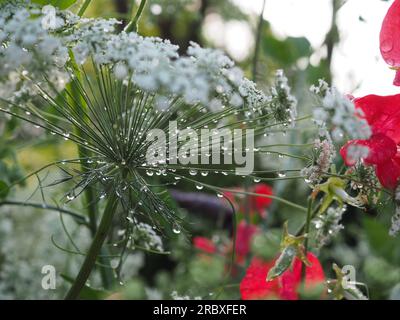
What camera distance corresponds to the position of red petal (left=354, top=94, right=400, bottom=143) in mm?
402

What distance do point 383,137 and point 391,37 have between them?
8cm

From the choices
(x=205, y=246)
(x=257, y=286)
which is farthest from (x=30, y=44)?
(x=205, y=246)

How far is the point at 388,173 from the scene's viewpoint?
0.39 metres

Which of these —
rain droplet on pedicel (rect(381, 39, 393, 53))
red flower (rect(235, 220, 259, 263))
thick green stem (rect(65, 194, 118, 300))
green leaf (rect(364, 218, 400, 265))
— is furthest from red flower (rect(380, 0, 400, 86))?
green leaf (rect(364, 218, 400, 265))

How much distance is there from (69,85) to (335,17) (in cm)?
49

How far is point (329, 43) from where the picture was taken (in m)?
0.96

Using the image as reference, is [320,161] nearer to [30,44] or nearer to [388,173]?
[388,173]

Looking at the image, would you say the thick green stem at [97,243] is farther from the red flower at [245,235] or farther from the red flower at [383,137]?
the red flower at [245,235]

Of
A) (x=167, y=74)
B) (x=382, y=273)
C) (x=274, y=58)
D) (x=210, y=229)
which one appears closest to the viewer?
(x=167, y=74)

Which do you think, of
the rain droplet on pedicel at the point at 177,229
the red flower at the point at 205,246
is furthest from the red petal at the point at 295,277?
the red flower at the point at 205,246

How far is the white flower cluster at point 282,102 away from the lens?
14.4 inches

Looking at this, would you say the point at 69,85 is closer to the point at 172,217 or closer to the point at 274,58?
the point at 172,217

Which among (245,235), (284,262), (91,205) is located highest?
(245,235)

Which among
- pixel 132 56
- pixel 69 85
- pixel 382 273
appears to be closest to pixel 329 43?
pixel 382 273
